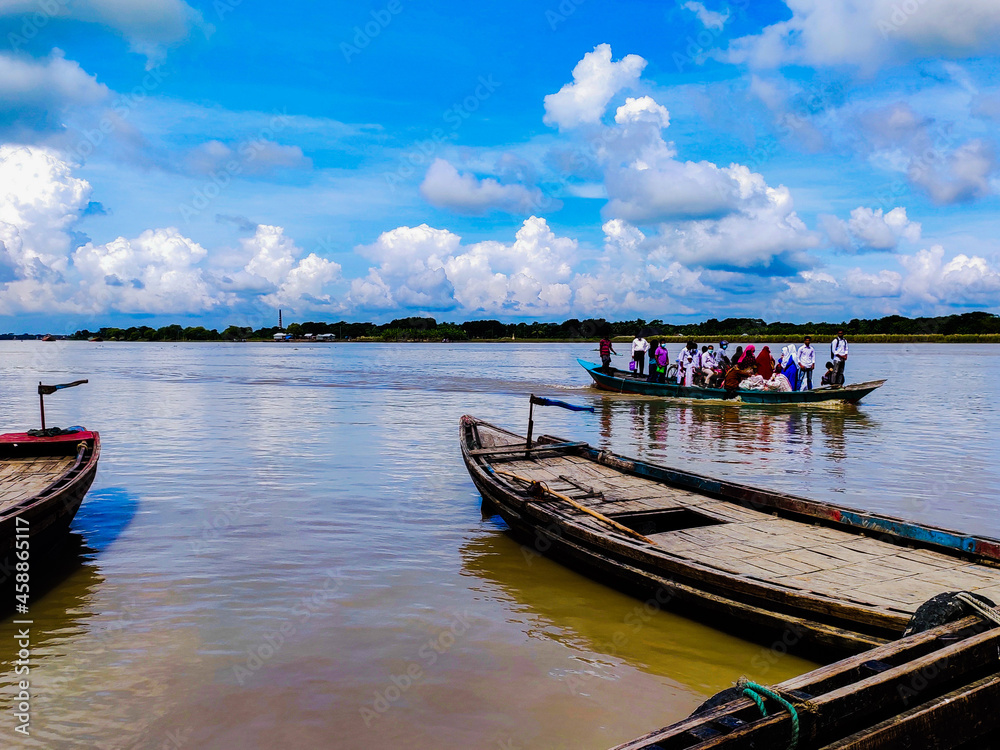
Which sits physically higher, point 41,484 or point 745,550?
point 41,484

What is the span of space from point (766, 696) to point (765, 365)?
22201mm

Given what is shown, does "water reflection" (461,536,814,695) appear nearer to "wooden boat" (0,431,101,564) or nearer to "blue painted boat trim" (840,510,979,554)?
"blue painted boat trim" (840,510,979,554)

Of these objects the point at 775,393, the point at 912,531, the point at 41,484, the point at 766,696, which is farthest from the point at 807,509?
the point at 775,393

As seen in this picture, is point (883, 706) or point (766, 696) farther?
point (883, 706)

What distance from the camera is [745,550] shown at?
20.7ft

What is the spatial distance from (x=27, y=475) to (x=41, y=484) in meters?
0.66

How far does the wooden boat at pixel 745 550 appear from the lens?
4965 millimetres

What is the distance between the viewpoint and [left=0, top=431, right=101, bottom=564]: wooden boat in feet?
21.4

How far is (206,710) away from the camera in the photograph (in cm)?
472

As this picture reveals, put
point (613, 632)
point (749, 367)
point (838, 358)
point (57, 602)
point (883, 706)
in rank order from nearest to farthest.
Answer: point (883, 706) < point (613, 632) < point (57, 602) < point (749, 367) < point (838, 358)

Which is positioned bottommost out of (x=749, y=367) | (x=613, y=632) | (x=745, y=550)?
(x=613, y=632)

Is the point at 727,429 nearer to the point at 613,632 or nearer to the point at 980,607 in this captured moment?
the point at 613,632

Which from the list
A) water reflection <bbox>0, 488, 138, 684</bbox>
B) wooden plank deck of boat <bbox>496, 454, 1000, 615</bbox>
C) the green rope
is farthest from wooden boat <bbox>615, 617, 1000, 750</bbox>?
water reflection <bbox>0, 488, 138, 684</bbox>

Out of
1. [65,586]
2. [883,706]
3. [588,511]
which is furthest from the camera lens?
[588,511]
